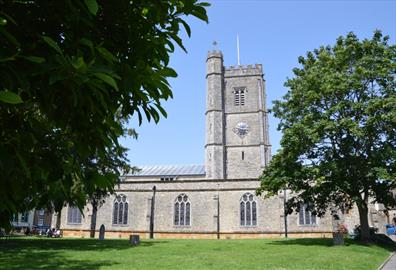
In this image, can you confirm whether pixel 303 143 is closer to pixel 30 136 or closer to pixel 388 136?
pixel 388 136

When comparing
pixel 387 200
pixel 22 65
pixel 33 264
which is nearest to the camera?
pixel 22 65

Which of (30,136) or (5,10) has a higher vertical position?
(5,10)

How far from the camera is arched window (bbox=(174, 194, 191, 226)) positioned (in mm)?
39375

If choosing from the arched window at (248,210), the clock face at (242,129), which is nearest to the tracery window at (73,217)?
the arched window at (248,210)

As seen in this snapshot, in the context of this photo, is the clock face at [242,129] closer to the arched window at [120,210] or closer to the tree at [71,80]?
the arched window at [120,210]

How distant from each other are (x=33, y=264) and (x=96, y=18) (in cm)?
1155

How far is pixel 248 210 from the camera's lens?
38.0m

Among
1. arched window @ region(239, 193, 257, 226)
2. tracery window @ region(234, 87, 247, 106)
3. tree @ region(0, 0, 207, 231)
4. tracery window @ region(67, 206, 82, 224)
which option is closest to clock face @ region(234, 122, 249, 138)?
tracery window @ region(234, 87, 247, 106)

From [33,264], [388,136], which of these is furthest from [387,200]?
[33,264]

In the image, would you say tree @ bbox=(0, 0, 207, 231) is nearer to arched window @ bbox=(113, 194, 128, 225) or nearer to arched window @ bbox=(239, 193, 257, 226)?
arched window @ bbox=(239, 193, 257, 226)

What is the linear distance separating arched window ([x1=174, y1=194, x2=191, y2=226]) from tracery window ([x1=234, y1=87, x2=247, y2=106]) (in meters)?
22.8

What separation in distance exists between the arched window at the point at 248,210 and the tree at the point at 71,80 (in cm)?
3605

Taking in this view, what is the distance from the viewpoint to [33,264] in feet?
39.7

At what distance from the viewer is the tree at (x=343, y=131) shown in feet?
70.0
